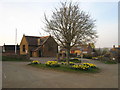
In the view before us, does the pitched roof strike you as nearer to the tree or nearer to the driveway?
the tree

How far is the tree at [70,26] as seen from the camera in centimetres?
1405

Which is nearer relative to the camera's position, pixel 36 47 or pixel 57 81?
pixel 57 81

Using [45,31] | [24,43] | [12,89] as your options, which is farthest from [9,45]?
[12,89]

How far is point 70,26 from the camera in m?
14.3

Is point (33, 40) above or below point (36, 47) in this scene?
above

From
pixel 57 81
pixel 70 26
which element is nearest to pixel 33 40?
pixel 70 26

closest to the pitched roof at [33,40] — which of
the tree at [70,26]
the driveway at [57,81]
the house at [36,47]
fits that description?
the house at [36,47]

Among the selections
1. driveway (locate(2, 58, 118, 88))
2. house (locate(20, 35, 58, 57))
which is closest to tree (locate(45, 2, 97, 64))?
driveway (locate(2, 58, 118, 88))

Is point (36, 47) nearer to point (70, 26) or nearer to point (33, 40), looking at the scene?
point (33, 40)

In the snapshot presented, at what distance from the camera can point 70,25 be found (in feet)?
46.6

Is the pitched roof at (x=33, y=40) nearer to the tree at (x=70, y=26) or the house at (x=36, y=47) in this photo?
the house at (x=36, y=47)

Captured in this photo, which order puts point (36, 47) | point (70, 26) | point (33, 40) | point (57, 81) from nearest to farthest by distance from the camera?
point (57, 81), point (70, 26), point (36, 47), point (33, 40)

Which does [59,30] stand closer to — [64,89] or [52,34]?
[52,34]

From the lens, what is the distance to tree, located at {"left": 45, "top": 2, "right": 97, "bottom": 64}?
14.0 meters
